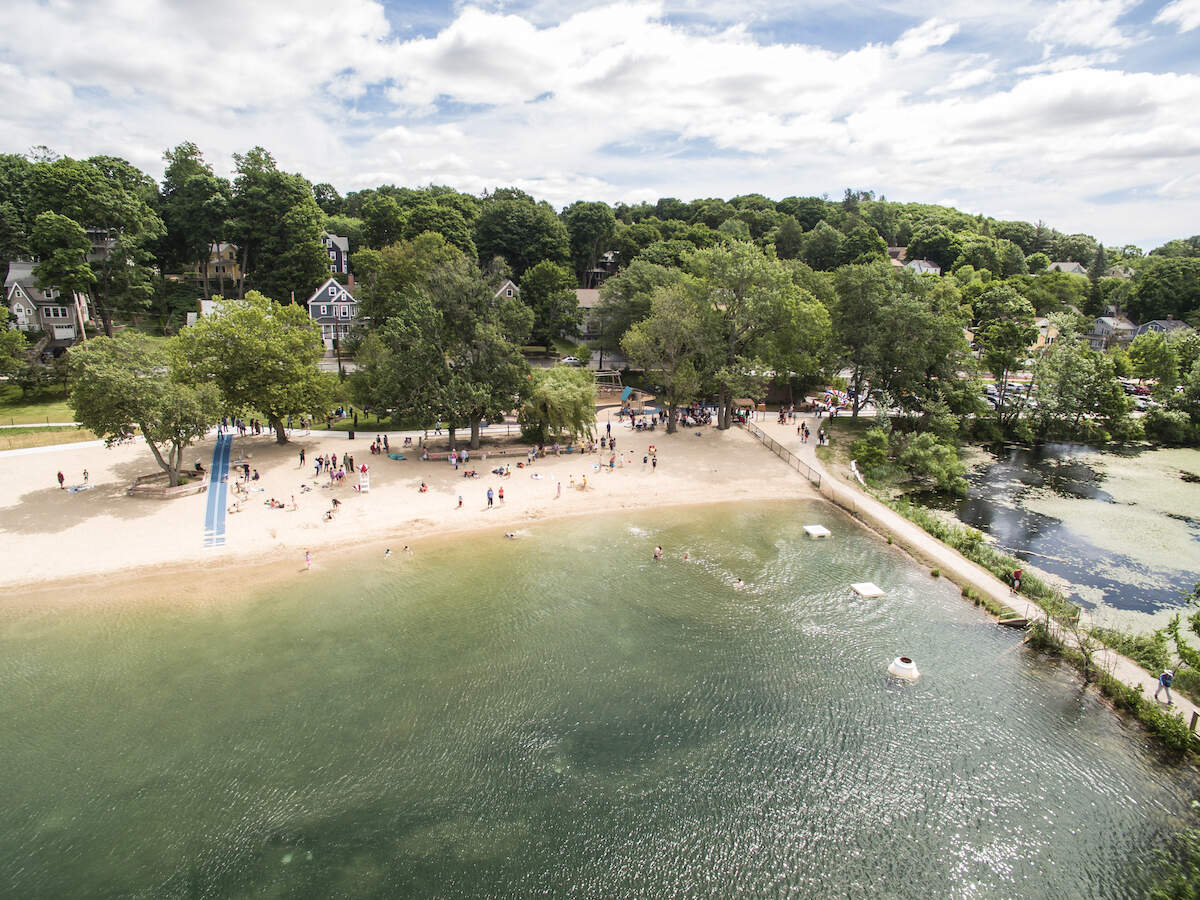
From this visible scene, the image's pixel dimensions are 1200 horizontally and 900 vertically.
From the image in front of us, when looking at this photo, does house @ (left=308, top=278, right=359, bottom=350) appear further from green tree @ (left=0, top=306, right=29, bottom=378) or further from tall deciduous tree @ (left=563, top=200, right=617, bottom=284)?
tall deciduous tree @ (left=563, top=200, right=617, bottom=284)

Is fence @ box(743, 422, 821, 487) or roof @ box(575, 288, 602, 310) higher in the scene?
roof @ box(575, 288, 602, 310)

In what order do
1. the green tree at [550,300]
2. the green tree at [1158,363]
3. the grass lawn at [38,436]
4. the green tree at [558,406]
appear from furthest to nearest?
the green tree at [550,300]
the green tree at [1158,363]
the green tree at [558,406]
the grass lawn at [38,436]

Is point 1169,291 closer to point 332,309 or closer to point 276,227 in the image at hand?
point 332,309

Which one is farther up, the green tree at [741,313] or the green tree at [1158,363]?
the green tree at [741,313]

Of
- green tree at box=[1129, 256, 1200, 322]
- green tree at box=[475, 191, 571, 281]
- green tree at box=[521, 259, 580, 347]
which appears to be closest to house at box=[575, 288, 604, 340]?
green tree at box=[521, 259, 580, 347]

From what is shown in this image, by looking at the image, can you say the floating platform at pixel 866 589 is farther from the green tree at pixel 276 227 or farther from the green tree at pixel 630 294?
the green tree at pixel 276 227

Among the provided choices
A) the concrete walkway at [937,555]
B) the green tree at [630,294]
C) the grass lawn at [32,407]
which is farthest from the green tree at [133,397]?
the green tree at [630,294]
